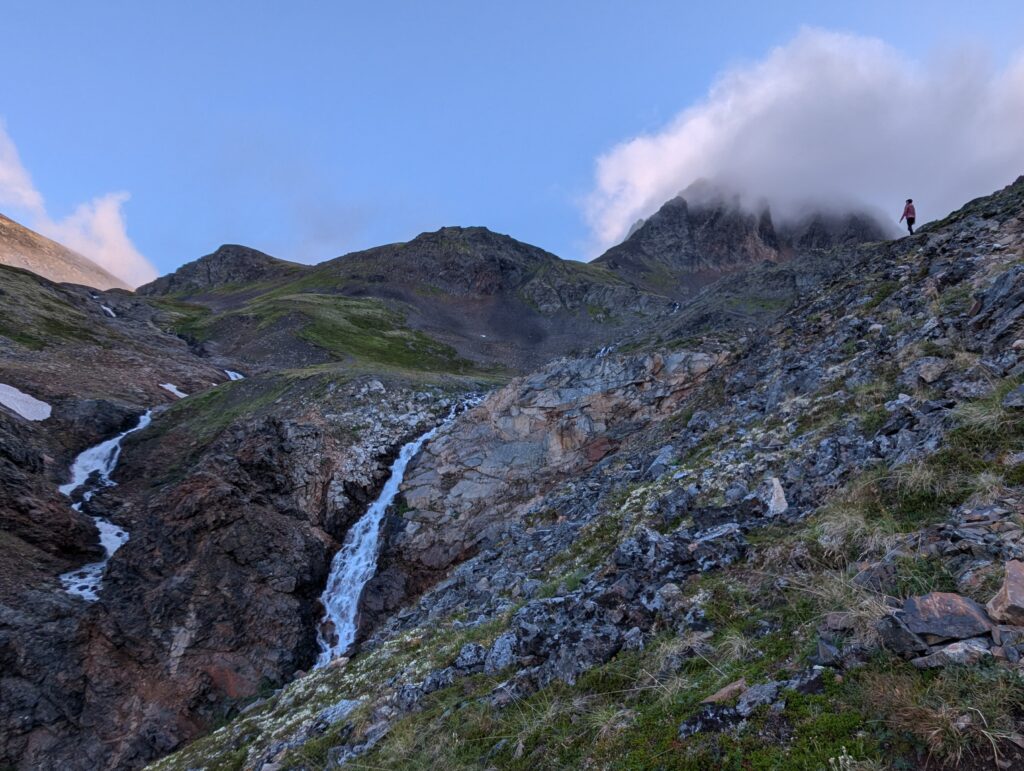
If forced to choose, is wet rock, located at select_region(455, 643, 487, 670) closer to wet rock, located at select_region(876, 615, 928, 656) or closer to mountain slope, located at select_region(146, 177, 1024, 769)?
mountain slope, located at select_region(146, 177, 1024, 769)

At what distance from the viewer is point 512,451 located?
3103 centimetres

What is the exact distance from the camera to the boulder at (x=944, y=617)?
4219 mm

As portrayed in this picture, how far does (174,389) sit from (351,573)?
3339 centimetres

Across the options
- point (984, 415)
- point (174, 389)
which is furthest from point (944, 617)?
point (174, 389)

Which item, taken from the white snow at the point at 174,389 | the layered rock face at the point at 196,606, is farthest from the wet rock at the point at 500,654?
the white snow at the point at 174,389

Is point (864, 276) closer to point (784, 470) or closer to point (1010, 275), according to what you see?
point (1010, 275)

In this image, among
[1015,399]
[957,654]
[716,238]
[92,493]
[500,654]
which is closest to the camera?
[957,654]

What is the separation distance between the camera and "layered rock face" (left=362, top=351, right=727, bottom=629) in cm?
2672

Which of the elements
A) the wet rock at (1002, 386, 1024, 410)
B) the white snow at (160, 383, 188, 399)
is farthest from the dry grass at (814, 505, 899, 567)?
the white snow at (160, 383, 188, 399)

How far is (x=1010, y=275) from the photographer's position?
10.9m

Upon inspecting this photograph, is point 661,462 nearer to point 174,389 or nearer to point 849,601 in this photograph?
point 849,601

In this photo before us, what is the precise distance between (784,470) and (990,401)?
11.7 ft

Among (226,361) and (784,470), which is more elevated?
(226,361)

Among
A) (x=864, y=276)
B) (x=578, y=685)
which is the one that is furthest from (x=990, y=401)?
(x=864, y=276)
